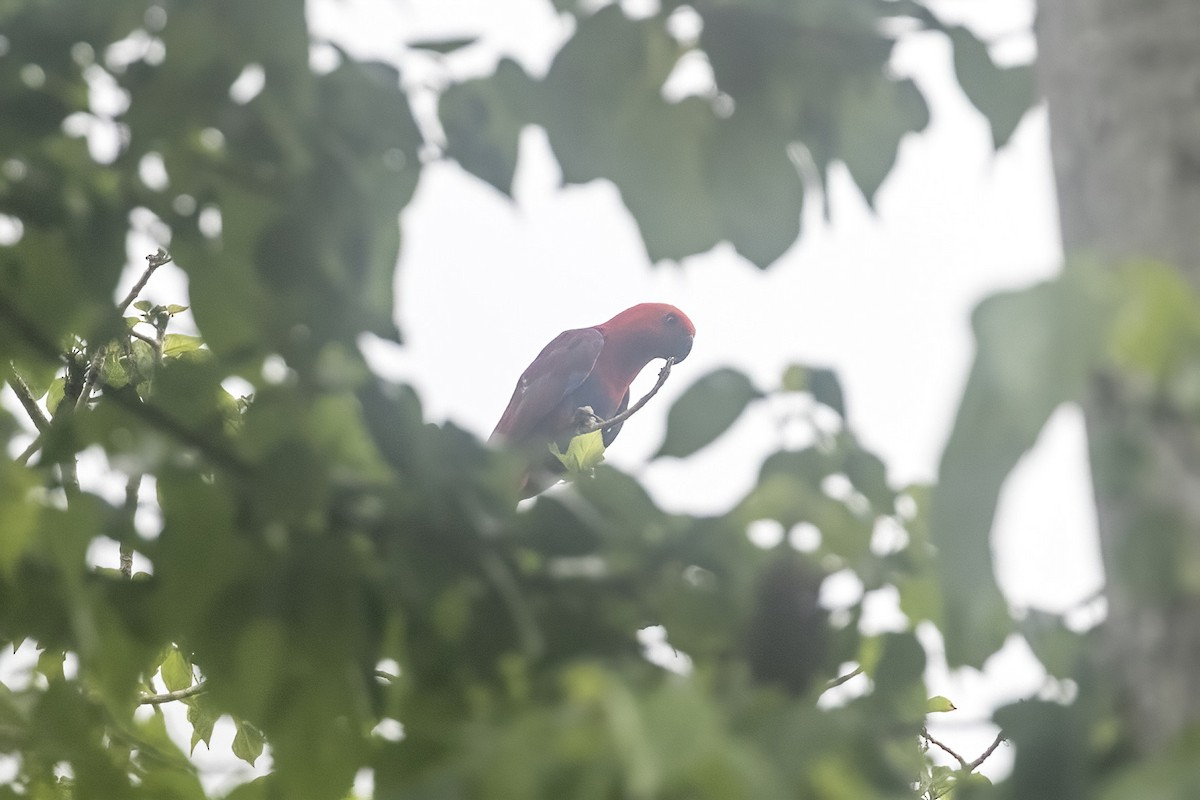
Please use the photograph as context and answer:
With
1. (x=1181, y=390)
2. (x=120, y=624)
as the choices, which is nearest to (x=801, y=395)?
(x=1181, y=390)

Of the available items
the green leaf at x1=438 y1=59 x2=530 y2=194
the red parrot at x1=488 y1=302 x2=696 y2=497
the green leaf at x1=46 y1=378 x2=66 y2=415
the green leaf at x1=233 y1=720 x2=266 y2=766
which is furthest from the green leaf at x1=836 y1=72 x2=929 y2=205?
the red parrot at x1=488 y1=302 x2=696 y2=497

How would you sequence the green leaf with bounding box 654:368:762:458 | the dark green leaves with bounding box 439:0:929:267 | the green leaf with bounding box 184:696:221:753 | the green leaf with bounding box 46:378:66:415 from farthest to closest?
the green leaf with bounding box 46:378:66:415 < the green leaf with bounding box 184:696:221:753 < the dark green leaves with bounding box 439:0:929:267 < the green leaf with bounding box 654:368:762:458

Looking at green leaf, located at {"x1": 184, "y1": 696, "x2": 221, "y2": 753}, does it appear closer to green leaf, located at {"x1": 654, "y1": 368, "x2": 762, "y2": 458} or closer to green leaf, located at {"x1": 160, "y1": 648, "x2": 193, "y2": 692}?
green leaf, located at {"x1": 160, "y1": 648, "x2": 193, "y2": 692}

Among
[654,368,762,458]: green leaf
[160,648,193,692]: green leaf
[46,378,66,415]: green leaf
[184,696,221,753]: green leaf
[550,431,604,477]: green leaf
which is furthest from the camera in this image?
[550,431,604,477]: green leaf

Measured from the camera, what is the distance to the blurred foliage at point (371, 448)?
85 centimetres

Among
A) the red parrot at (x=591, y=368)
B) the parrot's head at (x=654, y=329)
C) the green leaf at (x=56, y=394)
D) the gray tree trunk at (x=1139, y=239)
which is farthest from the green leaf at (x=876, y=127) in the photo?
the parrot's head at (x=654, y=329)

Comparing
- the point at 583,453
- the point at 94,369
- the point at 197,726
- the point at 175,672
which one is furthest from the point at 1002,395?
the point at 583,453

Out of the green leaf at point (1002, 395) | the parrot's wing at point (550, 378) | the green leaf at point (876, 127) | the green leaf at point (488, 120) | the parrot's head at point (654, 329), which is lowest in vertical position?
the green leaf at point (1002, 395)

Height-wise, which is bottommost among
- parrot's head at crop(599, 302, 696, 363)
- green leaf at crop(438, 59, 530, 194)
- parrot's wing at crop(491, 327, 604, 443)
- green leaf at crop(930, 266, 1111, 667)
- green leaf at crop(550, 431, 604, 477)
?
green leaf at crop(930, 266, 1111, 667)

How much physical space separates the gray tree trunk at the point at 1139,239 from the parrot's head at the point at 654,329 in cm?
455

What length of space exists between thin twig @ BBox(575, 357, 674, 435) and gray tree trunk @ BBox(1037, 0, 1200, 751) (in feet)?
5.68

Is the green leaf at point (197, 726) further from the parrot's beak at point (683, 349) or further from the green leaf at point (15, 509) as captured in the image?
the parrot's beak at point (683, 349)

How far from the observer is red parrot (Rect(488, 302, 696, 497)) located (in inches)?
201

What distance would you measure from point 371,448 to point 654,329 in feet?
14.9
